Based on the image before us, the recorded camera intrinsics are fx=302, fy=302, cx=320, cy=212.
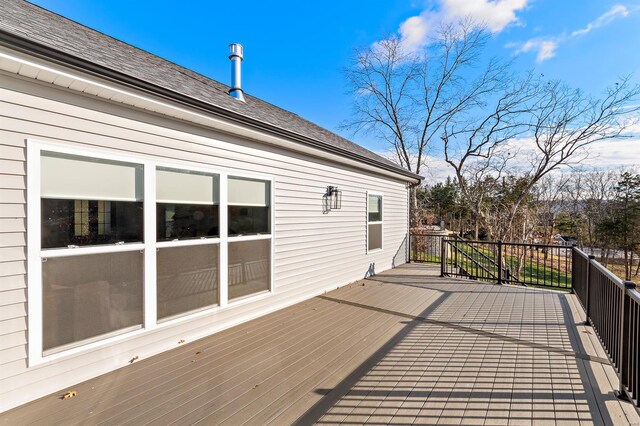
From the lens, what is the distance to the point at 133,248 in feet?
9.82

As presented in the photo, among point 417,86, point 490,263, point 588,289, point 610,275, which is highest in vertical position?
point 417,86

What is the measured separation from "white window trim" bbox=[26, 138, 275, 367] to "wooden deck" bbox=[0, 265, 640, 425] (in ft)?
1.05

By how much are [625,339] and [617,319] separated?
49 cm

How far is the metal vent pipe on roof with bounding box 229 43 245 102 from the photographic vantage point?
5613 mm

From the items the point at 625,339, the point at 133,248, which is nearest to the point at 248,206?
the point at 133,248

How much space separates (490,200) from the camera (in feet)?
54.0

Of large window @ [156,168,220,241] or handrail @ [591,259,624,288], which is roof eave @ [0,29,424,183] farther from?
handrail @ [591,259,624,288]

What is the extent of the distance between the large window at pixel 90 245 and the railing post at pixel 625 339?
4.30m

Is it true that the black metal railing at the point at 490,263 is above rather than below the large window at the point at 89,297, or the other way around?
below

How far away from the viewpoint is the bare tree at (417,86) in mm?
14531

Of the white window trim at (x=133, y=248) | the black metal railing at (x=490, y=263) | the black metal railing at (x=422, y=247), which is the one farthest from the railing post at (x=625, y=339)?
the black metal railing at (x=422, y=247)

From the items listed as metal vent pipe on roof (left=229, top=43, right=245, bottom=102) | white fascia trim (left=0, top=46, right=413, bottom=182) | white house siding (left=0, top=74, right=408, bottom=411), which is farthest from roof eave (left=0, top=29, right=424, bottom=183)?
metal vent pipe on roof (left=229, top=43, right=245, bottom=102)

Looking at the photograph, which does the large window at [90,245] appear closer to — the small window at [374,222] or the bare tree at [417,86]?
the small window at [374,222]

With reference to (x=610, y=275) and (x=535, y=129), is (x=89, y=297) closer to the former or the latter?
(x=610, y=275)
